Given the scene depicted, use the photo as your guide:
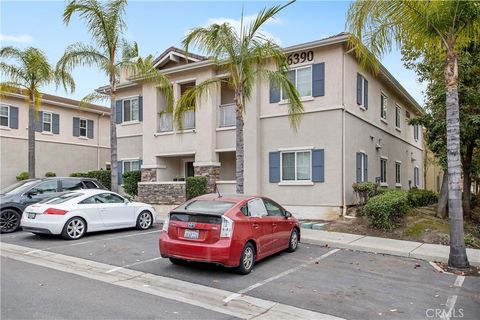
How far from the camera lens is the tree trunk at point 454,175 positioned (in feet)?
28.2

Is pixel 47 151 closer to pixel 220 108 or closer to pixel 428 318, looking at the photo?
pixel 220 108

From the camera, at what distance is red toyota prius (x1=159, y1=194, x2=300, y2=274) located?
7492mm

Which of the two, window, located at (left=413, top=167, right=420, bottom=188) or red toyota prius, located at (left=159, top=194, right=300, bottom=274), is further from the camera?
window, located at (left=413, top=167, right=420, bottom=188)

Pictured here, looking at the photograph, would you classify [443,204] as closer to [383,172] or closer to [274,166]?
[383,172]

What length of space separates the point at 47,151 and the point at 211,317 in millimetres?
24449

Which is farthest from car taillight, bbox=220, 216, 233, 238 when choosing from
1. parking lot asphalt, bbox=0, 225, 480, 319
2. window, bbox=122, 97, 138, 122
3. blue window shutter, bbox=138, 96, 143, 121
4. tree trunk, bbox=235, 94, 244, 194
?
window, bbox=122, 97, 138, 122

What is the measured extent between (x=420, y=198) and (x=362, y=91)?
18.5 ft

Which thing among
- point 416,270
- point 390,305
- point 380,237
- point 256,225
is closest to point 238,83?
point 256,225

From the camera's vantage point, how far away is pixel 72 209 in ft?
37.2

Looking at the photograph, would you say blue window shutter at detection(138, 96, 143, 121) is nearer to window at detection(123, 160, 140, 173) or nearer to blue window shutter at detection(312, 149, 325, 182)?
window at detection(123, 160, 140, 173)

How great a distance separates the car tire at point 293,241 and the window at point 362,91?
810 centimetres

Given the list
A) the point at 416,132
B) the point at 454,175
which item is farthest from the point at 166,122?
the point at 416,132

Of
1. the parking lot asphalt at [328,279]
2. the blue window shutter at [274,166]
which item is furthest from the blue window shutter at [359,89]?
the parking lot asphalt at [328,279]

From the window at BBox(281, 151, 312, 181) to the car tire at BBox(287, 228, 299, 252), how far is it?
5298mm
